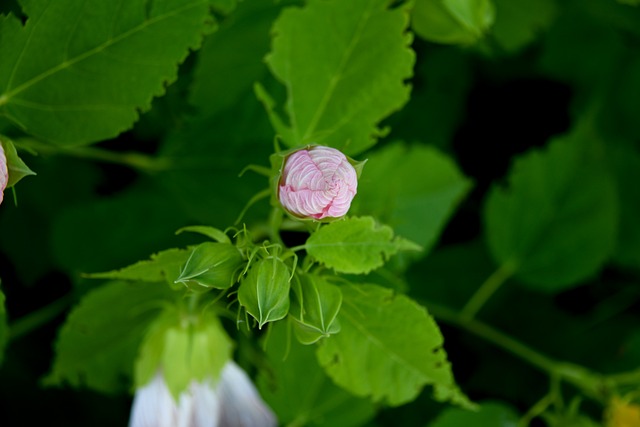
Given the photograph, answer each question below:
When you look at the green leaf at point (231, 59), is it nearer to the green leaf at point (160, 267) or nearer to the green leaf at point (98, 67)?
the green leaf at point (98, 67)

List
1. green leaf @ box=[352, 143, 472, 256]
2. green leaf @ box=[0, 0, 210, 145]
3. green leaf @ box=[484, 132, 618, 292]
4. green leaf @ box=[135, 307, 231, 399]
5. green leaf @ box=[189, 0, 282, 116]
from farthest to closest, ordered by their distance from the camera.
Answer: green leaf @ box=[484, 132, 618, 292]
green leaf @ box=[352, 143, 472, 256]
green leaf @ box=[189, 0, 282, 116]
green leaf @ box=[135, 307, 231, 399]
green leaf @ box=[0, 0, 210, 145]

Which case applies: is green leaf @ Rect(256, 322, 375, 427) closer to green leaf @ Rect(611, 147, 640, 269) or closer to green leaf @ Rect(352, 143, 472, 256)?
green leaf @ Rect(352, 143, 472, 256)

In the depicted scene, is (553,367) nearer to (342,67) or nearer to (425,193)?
(425,193)

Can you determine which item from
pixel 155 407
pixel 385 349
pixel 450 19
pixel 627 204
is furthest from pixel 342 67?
pixel 627 204

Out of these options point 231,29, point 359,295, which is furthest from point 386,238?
point 231,29

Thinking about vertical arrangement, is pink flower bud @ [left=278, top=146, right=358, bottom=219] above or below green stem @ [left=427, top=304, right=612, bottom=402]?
above

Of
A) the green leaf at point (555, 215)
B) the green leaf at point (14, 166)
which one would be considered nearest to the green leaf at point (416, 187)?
the green leaf at point (555, 215)

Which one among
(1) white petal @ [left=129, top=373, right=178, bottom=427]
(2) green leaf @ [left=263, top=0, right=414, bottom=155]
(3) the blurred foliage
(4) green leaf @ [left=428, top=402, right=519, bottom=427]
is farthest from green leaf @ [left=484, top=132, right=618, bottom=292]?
(1) white petal @ [left=129, top=373, right=178, bottom=427]
